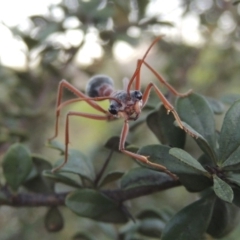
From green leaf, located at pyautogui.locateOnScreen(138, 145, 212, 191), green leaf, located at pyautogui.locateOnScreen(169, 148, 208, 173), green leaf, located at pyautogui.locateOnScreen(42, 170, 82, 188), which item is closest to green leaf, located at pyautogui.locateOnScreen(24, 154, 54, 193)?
green leaf, located at pyautogui.locateOnScreen(42, 170, 82, 188)

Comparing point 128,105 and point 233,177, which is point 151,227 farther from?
point 233,177

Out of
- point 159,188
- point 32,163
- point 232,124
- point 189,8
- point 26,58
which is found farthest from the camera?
point 189,8

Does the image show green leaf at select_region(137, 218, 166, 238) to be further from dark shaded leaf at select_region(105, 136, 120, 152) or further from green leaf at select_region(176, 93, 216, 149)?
green leaf at select_region(176, 93, 216, 149)

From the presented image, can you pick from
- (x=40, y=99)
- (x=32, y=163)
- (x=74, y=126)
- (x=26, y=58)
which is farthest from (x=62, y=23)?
(x=74, y=126)

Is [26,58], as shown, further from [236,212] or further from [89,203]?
[236,212]

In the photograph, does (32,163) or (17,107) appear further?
(17,107)

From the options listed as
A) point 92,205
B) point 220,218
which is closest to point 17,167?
point 92,205
